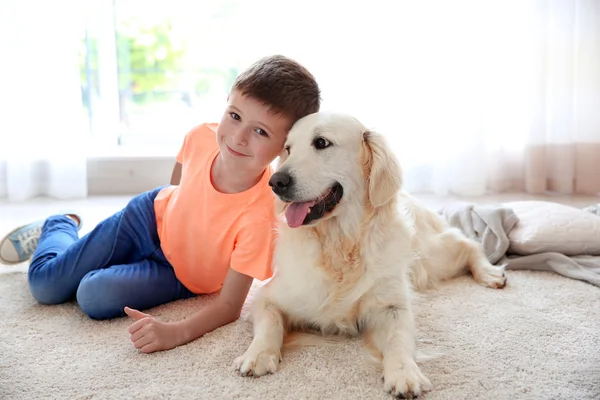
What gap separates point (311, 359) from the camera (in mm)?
1500

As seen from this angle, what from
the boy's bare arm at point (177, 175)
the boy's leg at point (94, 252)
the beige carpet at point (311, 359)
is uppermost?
the boy's bare arm at point (177, 175)

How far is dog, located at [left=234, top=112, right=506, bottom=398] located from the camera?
58.4 inches

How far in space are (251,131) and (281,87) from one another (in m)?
0.15

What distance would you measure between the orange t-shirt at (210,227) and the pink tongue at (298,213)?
0.20m

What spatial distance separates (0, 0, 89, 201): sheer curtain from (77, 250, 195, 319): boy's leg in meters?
1.62

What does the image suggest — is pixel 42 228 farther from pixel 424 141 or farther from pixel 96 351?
pixel 424 141

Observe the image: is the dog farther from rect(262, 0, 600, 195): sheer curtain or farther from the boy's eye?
rect(262, 0, 600, 195): sheer curtain

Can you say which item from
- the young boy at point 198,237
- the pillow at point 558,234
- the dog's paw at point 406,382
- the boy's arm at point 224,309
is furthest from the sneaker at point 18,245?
the pillow at point 558,234

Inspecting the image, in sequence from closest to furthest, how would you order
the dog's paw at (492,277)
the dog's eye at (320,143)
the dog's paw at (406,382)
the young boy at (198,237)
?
1. the dog's paw at (406,382)
2. the dog's eye at (320,143)
3. the young boy at (198,237)
4. the dog's paw at (492,277)

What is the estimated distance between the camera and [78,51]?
11.1 feet

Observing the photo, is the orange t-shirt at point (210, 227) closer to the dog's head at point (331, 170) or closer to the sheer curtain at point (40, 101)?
the dog's head at point (331, 170)

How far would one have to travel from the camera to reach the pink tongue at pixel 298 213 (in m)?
1.50

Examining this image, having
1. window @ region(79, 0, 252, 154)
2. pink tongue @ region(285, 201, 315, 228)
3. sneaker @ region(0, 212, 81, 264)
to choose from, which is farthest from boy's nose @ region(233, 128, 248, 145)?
window @ region(79, 0, 252, 154)

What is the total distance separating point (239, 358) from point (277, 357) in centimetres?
10
